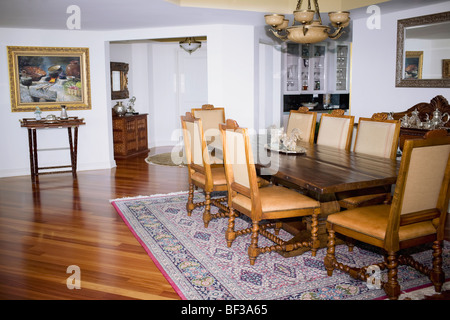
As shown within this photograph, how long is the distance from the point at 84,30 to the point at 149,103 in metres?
2.94

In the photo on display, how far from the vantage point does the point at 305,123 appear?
4.94 m

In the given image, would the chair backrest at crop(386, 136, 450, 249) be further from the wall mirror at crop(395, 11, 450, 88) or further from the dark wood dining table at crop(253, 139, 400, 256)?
the wall mirror at crop(395, 11, 450, 88)

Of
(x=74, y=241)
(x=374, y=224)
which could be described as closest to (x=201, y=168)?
(x=74, y=241)

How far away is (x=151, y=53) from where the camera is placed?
31.1ft

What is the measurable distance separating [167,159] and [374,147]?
4757 millimetres

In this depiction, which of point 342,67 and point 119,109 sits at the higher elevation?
point 342,67

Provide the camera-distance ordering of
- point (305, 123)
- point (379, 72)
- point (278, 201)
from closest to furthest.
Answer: point (278, 201), point (305, 123), point (379, 72)

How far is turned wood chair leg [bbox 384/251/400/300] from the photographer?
263 centimetres

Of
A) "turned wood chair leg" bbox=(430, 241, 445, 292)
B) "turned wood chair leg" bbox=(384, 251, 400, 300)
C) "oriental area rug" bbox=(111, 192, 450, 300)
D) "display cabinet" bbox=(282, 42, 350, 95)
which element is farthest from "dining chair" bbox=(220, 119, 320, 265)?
"display cabinet" bbox=(282, 42, 350, 95)

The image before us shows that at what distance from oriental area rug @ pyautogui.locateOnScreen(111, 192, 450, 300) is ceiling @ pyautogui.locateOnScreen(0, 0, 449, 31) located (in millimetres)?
2508

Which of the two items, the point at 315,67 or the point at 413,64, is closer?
the point at 413,64

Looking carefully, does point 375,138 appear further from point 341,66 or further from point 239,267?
point 341,66
